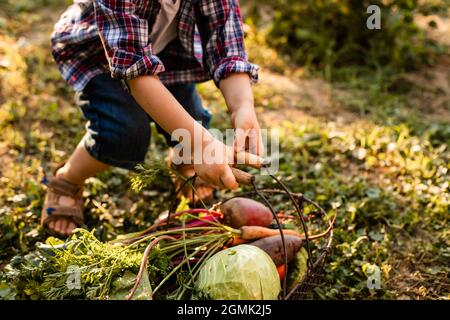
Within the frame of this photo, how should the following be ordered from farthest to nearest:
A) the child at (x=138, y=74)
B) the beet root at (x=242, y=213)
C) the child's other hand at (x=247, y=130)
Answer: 1. the beet root at (x=242, y=213)
2. the child's other hand at (x=247, y=130)
3. the child at (x=138, y=74)

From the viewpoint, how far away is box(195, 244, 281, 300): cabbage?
1.64 meters

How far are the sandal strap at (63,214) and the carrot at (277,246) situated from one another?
2.71 ft

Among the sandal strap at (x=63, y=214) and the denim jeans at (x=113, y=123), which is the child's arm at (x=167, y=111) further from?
the sandal strap at (x=63, y=214)

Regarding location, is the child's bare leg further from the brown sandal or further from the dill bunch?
the dill bunch

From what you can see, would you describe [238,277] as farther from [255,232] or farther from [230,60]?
[230,60]

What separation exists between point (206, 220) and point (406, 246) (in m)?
0.93

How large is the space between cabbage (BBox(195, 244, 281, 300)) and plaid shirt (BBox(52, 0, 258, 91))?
0.65 meters

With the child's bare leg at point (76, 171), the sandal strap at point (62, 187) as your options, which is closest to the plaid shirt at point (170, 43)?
the child's bare leg at point (76, 171)

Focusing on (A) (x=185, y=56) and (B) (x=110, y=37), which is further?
(A) (x=185, y=56)

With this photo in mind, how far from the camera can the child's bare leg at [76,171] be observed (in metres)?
2.25

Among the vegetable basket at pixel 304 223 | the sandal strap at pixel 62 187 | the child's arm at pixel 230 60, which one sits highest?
the child's arm at pixel 230 60

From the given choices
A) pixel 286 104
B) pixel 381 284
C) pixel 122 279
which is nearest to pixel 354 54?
pixel 286 104

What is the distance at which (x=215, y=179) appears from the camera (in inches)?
65.9
